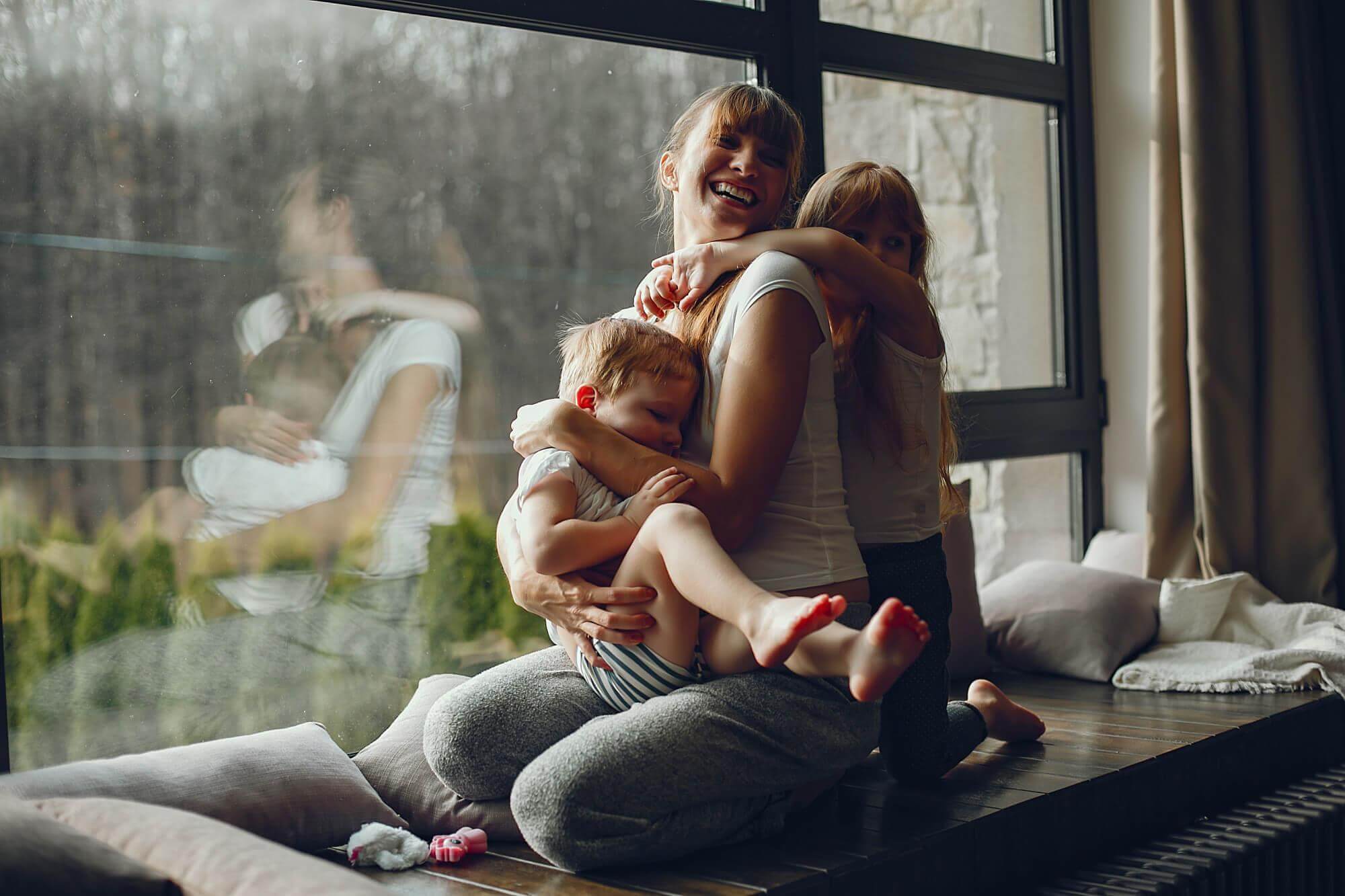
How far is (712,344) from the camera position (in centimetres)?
193

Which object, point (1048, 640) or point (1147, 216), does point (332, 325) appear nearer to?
point (1048, 640)

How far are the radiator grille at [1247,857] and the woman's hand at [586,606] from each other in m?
0.82

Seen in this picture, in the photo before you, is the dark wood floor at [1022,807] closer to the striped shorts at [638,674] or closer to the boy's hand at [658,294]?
the striped shorts at [638,674]

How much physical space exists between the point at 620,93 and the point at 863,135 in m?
0.86

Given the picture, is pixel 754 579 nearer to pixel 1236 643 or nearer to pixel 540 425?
pixel 540 425

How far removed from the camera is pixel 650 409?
1.88m

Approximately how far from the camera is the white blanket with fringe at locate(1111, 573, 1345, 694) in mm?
2896

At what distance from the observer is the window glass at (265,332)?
2088 mm

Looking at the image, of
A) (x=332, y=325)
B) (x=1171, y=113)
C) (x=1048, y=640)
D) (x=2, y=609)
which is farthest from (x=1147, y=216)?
(x=2, y=609)

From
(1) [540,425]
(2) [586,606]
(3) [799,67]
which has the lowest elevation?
(2) [586,606]

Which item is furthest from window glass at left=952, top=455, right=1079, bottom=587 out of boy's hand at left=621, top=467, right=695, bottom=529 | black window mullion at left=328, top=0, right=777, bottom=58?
boy's hand at left=621, top=467, right=695, bottom=529

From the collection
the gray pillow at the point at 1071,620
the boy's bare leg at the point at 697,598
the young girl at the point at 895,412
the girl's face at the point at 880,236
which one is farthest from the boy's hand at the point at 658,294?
the gray pillow at the point at 1071,620

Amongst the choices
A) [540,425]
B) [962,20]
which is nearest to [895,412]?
[540,425]

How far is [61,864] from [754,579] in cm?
94
